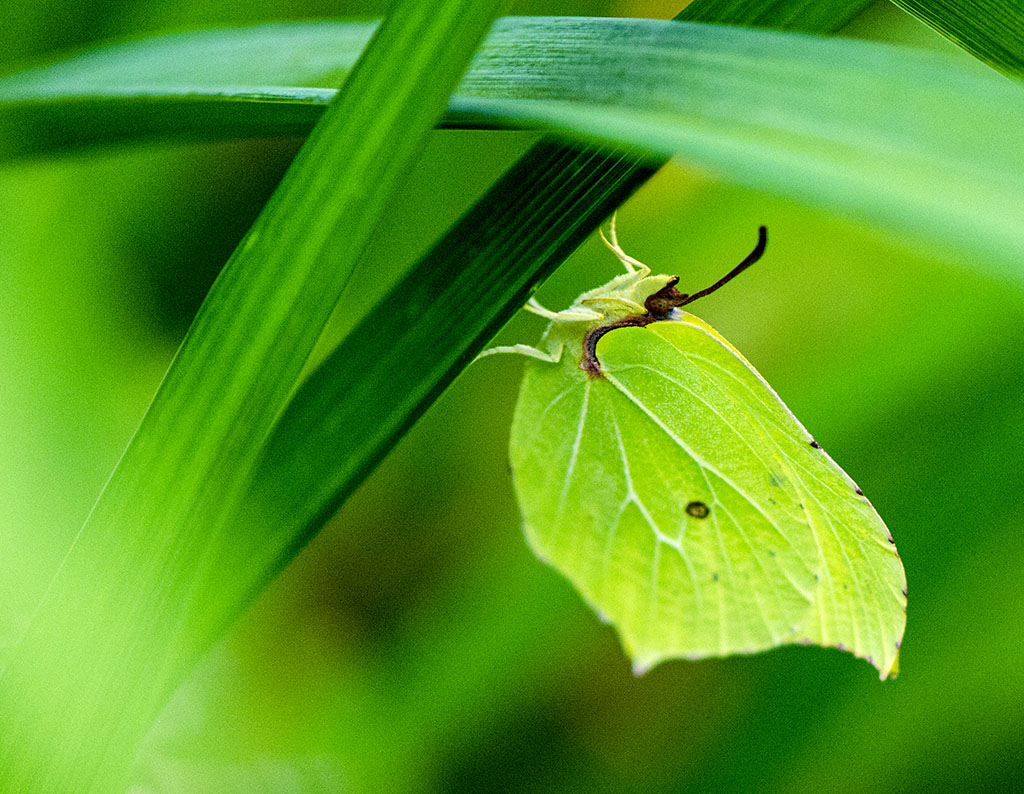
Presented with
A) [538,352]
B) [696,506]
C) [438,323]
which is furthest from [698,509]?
[438,323]

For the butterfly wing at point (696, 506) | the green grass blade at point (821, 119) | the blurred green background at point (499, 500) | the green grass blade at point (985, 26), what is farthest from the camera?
the blurred green background at point (499, 500)

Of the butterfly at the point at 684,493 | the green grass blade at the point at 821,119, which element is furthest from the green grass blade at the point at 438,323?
the butterfly at the point at 684,493

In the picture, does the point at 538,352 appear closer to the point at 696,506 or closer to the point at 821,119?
the point at 696,506

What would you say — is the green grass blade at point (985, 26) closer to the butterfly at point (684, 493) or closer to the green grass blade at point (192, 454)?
the butterfly at point (684, 493)

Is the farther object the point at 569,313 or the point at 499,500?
the point at 499,500

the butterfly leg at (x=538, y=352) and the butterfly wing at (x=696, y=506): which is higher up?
the butterfly leg at (x=538, y=352)

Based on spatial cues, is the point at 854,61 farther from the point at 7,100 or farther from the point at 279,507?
the point at 7,100
